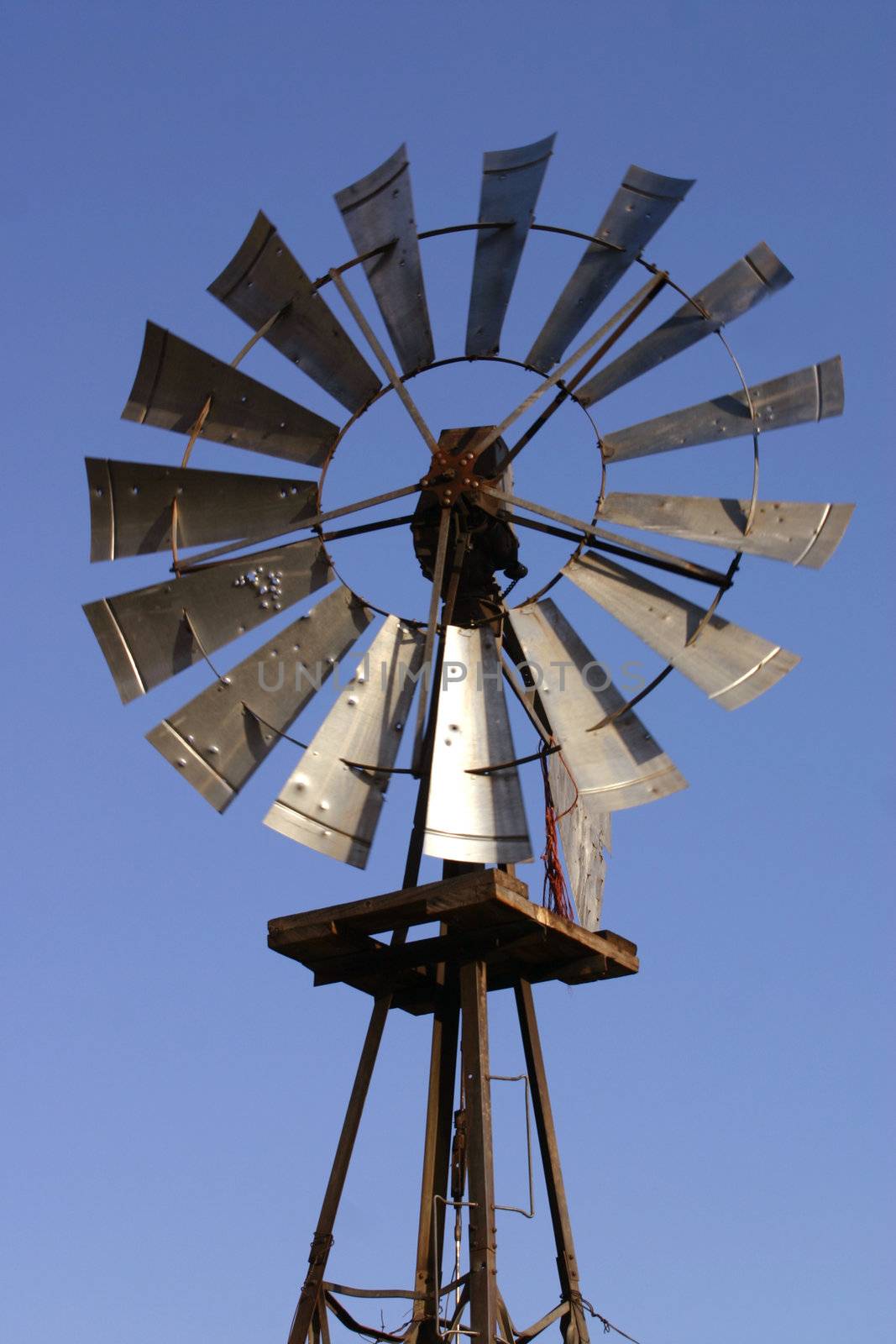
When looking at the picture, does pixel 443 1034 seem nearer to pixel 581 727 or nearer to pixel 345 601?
pixel 581 727

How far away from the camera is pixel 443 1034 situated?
7.76m

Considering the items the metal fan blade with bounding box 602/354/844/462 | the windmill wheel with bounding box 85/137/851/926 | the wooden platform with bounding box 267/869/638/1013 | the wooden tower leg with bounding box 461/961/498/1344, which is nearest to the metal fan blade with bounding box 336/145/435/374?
the windmill wheel with bounding box 85/137/851/926

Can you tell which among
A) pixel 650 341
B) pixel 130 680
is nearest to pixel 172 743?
pixel 130 680

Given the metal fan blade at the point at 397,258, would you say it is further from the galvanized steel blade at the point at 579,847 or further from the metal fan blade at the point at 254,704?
the galvanized steel blade at the point at 579,847

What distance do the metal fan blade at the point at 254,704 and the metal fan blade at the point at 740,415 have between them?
1624 millimetres

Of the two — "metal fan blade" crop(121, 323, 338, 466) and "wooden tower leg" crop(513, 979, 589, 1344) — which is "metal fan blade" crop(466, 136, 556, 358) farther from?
"wooden tower leg" crop(513, 979, 589, 1344)

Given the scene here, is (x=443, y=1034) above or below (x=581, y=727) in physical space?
below

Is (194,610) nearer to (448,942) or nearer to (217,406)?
(217,406)

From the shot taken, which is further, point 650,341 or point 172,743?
point 650,341

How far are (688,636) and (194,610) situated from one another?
2442 millimetres

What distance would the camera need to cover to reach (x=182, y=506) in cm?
792

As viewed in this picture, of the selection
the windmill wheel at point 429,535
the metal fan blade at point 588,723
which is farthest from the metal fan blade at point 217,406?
the metal fan blade at point 588,723

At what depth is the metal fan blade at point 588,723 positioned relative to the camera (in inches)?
281

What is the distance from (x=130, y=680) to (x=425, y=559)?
169 cm
